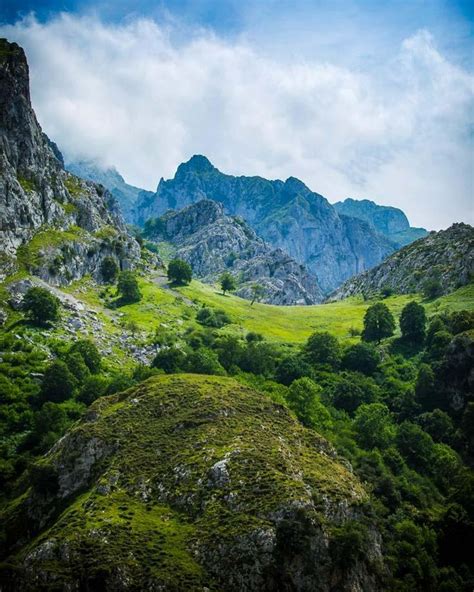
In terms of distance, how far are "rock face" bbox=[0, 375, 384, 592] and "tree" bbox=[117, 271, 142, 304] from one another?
86617 millimetres

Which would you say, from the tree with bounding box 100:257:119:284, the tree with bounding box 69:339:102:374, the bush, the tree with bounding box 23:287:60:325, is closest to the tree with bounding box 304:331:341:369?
the bush

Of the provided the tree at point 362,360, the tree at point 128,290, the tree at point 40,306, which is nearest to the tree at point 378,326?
the tree at point 362,360

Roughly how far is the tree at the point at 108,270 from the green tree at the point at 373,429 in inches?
4078

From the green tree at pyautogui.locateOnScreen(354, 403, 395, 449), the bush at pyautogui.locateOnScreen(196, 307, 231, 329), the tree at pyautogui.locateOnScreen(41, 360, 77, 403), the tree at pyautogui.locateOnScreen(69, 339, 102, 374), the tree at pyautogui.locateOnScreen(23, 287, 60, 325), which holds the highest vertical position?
the bush at pyautogui.locateOnScreen(196, 307, 231, 329)

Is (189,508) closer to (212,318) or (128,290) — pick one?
(212,318)

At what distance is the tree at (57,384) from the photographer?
8869cm

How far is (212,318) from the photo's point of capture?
15700cm

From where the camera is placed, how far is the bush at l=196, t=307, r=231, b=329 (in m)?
155

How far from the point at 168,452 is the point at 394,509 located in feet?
121

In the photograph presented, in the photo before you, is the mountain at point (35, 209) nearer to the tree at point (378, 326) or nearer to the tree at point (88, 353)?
the tree at point (88, 353)

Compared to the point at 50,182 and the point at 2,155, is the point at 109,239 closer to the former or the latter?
the point at 50,182

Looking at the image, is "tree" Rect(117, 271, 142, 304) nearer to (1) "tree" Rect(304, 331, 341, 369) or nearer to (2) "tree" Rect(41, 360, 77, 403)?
(1) "tree" Rect(304, 331, 341, 369)

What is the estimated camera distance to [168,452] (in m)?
59.9

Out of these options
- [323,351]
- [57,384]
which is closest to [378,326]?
[323,351]
